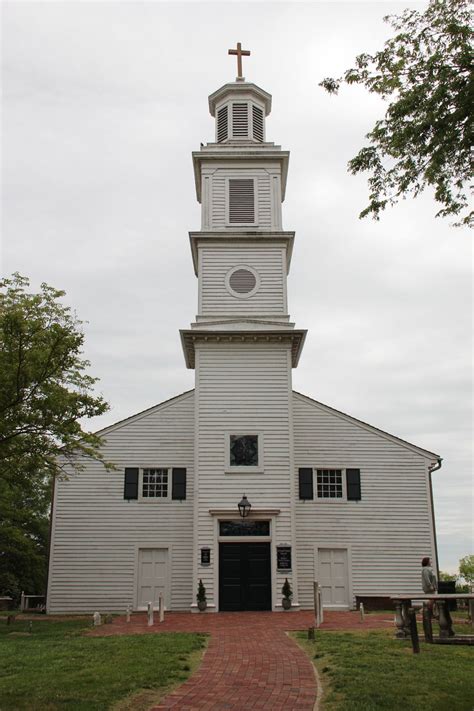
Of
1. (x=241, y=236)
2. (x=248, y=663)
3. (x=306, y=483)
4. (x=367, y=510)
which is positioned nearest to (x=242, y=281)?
(x=241, y=236)

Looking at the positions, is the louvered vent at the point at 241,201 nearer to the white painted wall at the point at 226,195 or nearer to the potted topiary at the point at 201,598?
the white painted wall at the point at 226,195

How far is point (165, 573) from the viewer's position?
23.8 m

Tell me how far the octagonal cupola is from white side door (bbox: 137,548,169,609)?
1526 cm

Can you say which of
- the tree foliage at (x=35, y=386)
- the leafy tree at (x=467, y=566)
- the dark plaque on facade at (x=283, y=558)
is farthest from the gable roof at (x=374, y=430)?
the leafy tree at (x=467, y=566)

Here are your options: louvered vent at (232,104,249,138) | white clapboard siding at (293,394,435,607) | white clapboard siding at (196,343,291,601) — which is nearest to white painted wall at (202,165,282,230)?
louvered vent at (232,104,249,138)

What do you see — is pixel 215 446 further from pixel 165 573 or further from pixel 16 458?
pixel 16 458

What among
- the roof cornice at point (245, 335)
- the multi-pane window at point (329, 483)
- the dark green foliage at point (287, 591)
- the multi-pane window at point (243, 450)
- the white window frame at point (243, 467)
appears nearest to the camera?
the dark green foliage at point (287, 591)

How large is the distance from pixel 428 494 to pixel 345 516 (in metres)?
3.11

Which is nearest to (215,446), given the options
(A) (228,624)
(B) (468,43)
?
(A) (228,624)

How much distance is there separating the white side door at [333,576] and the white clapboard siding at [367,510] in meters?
0.24

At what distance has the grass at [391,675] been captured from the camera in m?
8.47

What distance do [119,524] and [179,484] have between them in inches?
96.8

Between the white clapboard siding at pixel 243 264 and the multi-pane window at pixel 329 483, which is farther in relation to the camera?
the multi-pane window at pixel 329 483

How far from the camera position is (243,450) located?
74.3 ft
